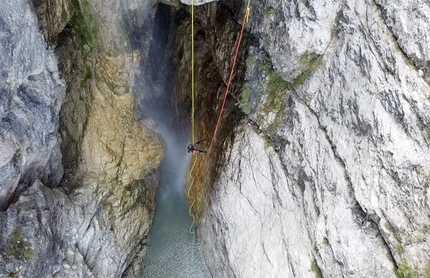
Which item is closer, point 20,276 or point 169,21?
point 20,276

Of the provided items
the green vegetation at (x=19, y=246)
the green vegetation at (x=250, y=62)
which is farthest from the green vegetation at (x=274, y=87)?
the green vegetation at (x=19, y=246)

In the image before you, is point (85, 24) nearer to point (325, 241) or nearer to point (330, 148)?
point (330, 148)

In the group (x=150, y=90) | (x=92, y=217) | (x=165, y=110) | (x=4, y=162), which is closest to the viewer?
(x=4, y=162)

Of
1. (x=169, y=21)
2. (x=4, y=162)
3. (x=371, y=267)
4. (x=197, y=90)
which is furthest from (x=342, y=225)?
(x=169, y=21)

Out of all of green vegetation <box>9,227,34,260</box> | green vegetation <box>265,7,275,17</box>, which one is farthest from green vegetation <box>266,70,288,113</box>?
green vegetation <box>9,227,34,260</box>

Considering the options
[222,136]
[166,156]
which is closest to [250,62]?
[222,136]

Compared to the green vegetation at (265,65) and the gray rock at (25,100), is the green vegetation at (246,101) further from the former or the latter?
the gray rock at (25,100)

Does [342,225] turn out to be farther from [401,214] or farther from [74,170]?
[74,170]

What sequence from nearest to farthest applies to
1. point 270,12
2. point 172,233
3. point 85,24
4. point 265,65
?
point 270,12, point 265,65, point 85,24, point 172,233
